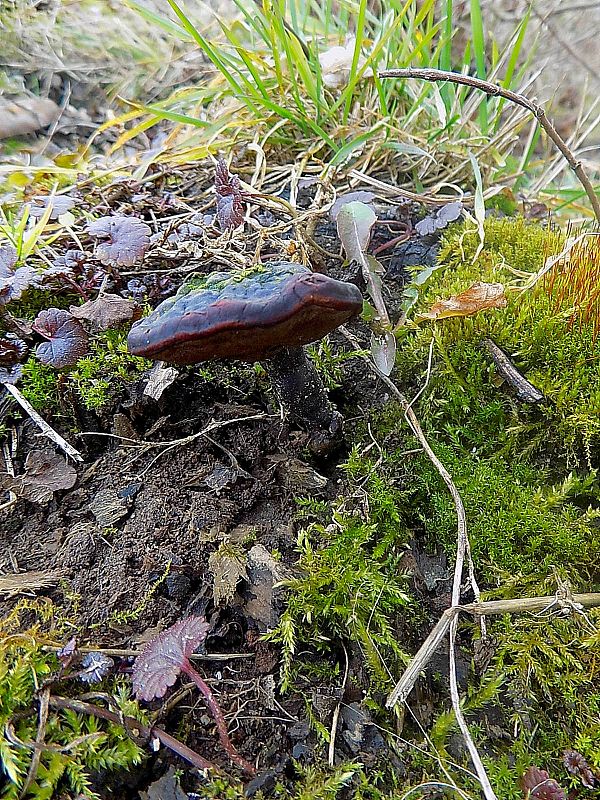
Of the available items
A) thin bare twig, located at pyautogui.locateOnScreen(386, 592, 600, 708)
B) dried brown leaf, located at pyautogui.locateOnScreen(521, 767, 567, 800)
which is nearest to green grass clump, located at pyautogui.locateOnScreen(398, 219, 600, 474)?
thin bare twig, located at pyautogui.locateOnScreen(386, 592, 600, 708)

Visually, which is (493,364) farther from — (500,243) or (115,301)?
(115,301)

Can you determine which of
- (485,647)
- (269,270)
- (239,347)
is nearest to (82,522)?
(239,347)

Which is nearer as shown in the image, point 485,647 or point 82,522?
point 485,647

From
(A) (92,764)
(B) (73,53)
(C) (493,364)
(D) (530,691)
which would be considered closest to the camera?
(A) (92,764)

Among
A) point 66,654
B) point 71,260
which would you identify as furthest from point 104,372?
point 66,654

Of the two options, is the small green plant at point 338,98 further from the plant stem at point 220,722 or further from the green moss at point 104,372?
the plant stem at point 220,722

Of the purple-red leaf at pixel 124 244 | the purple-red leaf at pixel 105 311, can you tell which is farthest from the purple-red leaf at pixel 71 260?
the purple-red leaf at pixel 105 311

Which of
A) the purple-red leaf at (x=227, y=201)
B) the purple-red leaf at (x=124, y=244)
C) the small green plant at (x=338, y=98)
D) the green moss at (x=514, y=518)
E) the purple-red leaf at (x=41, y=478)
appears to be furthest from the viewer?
the small green plant at (x=338, y=98)
